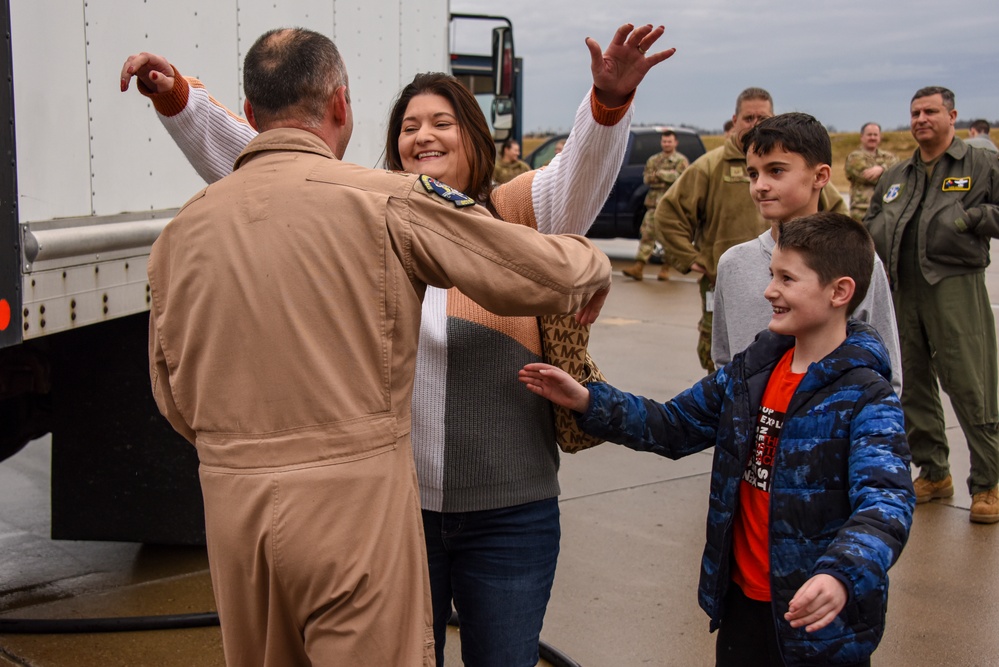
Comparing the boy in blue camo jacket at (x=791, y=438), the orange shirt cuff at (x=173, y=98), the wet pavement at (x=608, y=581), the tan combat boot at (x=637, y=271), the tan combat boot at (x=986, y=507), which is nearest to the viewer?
the boy in blue camo jacket at (x=791, y=438)

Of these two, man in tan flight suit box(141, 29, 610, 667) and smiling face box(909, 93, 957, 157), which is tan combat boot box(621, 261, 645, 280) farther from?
man in tan flight suit box(141, 29, 610, 667)

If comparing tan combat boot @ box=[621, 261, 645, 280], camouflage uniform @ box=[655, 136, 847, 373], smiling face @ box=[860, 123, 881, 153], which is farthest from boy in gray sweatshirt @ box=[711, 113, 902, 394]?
Answer: smiling face @ box=[860, 123, 881, 153]

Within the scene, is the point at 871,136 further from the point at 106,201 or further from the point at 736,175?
the point at 106,201

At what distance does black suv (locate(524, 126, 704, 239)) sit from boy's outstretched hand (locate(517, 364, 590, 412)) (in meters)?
13.7

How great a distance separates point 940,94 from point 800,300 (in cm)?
329

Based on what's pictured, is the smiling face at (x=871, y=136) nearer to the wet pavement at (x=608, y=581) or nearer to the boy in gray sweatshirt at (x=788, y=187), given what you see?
the wet pavement at (x=608, y=581)

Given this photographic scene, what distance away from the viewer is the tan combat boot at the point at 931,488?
5.18 m

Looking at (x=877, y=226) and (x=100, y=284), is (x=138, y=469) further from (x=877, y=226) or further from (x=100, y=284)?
(x=877, y=226)

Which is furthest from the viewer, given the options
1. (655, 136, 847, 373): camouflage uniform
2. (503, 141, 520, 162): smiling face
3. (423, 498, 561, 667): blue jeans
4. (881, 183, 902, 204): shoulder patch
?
(503, 141, 520, 162): smiling face

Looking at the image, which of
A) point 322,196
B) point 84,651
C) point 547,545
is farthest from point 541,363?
point 84,651

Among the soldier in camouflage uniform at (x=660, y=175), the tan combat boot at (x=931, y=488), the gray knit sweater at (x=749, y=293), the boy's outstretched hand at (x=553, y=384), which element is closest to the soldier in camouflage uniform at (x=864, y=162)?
the soldier in camouflage uniform at (x=660, y=175)

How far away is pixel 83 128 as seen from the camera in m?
3.00

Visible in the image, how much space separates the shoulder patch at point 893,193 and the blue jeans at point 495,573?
3622 millimetres

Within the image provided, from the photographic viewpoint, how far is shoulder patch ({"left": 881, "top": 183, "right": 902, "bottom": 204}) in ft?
17.4
